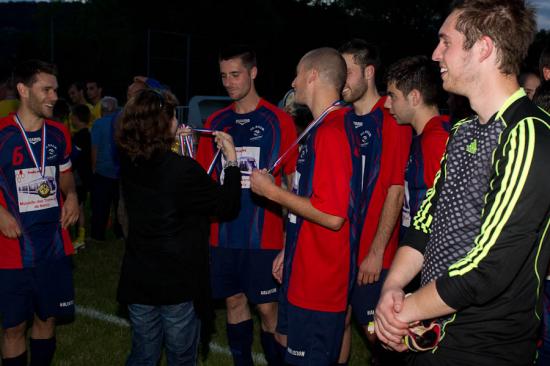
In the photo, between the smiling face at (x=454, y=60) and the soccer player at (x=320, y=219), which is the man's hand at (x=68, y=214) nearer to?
the soccer player at (x=320, y=219)

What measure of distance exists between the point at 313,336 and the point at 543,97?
1.92m

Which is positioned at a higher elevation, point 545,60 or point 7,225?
point 545,60

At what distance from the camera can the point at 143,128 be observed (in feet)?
11.1

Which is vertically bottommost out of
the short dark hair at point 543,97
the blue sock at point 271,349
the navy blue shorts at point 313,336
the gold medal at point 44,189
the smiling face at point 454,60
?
the blue sock at point 271,349

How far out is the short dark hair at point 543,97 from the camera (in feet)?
11.0

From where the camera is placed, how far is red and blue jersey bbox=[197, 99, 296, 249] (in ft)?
15.4

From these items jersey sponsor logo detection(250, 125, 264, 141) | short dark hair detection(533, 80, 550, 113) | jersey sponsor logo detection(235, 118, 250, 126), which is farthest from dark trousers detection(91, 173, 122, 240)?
short dark hair detection(533, 80, 550, 113)

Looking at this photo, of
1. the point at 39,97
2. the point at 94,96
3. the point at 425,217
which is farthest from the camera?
the point at 94,96

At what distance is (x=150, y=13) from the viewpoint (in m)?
53.8

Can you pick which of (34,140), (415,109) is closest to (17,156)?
(34,140)

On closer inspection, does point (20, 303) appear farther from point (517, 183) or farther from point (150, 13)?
point (150, 13)

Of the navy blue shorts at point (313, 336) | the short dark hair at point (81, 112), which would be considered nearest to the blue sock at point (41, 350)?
the navy blue shorts at point (313, 336)

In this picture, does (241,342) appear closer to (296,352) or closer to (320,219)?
(296,352)

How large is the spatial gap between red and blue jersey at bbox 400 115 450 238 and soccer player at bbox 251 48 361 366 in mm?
420
